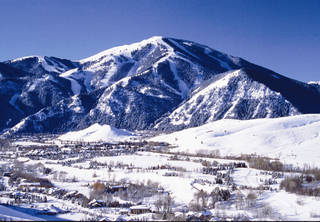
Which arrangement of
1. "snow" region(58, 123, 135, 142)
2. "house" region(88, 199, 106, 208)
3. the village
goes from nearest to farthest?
the village
"house" region(88, 199, 106, 208)
"snow" region(58, 123, 135, 142)

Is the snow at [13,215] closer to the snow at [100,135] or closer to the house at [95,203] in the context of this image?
the house at [95,203]

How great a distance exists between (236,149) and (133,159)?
2315 cm

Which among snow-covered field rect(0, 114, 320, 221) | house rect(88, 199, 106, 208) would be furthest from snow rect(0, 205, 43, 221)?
house rect(88, 199, 106, 208)

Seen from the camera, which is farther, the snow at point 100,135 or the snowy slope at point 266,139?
the snow at point 100,135

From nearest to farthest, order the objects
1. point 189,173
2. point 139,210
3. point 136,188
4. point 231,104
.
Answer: point 139,210, point 136,188, point 189,173, point 231,104

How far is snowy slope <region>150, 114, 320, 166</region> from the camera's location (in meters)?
81.3

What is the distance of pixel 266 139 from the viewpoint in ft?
300

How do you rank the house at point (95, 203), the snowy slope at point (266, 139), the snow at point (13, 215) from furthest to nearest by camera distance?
the snowy slope at point (266, 139) → the house at point (95, 203) → the snow at point (13, 215)

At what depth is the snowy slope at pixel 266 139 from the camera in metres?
81.3

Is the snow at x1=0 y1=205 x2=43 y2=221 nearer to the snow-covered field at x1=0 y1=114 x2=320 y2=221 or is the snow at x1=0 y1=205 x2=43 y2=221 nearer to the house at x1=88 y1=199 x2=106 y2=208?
the snow-covered field at x1=0 y1=114 x2=320 y2=221

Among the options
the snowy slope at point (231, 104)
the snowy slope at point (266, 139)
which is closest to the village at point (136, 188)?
the snowy slope at point (266, 139)

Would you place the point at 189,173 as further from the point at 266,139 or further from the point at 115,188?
the point at 266,139

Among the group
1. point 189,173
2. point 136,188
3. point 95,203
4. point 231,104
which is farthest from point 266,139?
point 231,104

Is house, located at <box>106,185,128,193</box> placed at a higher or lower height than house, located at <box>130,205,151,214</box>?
higher
